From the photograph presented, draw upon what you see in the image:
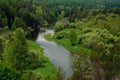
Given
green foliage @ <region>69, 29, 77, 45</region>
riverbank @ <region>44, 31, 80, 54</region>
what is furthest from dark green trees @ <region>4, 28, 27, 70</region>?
green foliage @ <region>69, 29, 77, 45</region>

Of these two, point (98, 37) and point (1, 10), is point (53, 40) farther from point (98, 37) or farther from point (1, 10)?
point (1, 10)

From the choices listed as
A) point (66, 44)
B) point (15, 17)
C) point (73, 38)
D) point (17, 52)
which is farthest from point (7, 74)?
point (15, 17)

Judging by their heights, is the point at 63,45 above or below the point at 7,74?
below

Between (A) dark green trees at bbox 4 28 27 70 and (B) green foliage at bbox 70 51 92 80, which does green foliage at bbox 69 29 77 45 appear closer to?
(A) dark green trees at bbox 4 28 27 70

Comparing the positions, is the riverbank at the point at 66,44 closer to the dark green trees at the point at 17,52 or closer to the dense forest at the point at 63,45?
the dense forest at the point at 63,45

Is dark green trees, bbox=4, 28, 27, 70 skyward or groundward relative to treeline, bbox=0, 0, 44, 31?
skyward

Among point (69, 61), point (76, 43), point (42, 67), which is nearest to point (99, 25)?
point (76, 43)

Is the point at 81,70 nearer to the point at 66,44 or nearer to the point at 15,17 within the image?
the point at 66,44

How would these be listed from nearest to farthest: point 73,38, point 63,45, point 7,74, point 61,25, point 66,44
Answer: point 7,74, point 73,38, point 66,44, point 63,45, point 61,25
